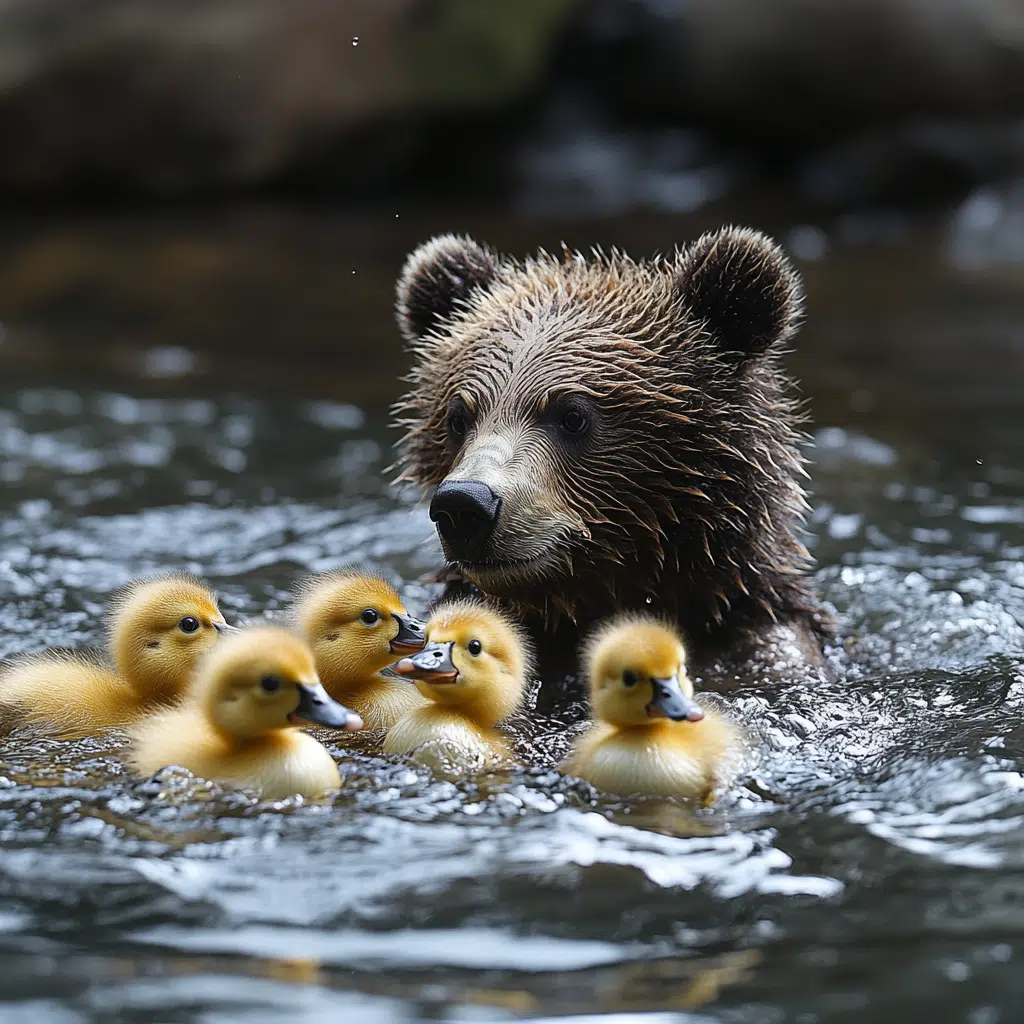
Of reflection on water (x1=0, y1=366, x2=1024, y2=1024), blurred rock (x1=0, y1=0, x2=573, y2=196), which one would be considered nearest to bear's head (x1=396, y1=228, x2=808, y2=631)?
reflection on water (x1=0, y1=366, x2=1024, y2=1024)

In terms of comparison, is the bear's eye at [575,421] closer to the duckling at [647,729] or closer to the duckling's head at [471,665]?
the duckling's head at [471,665]

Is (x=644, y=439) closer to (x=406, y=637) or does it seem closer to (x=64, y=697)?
(x=406, y=637)

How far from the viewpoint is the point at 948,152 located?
14.6m

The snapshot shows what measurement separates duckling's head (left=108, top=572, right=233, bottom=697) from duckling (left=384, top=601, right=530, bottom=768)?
0.68 metres

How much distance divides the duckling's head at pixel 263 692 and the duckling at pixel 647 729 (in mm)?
638

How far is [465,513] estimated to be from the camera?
14.6ft

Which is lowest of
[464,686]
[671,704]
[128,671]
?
[671,704]

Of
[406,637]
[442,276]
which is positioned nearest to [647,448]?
[406,637]

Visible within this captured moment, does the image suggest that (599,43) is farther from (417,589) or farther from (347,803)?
(347,803)

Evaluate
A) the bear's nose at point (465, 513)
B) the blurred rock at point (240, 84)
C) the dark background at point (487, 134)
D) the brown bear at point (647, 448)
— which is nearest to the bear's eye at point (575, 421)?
the brown bear at point (647, 448)

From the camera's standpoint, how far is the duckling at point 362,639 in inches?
180

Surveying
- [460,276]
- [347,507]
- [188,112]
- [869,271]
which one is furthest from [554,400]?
[188,112]

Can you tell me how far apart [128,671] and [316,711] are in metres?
0.98

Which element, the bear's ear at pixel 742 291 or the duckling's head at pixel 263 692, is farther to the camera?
the bear's ear at pixel 742 291
